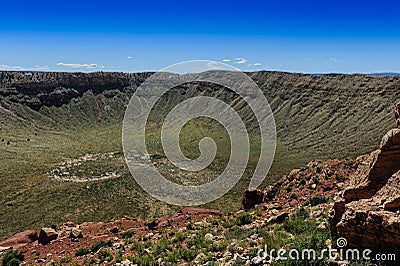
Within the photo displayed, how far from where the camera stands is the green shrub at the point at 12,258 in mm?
16416

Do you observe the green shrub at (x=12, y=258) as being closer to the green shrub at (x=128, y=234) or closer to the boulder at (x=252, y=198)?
the green shrub at (x=128, y=234)

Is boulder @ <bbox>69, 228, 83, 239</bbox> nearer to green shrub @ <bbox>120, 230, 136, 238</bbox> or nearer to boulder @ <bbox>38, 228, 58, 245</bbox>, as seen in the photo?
boulder @ <bbox>38, 228, 58, 245</bbox>

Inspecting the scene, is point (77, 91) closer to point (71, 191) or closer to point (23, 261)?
point (71, 191)

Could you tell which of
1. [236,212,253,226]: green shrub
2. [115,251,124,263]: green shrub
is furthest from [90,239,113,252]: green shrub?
[236,212,253,226]: green shrub

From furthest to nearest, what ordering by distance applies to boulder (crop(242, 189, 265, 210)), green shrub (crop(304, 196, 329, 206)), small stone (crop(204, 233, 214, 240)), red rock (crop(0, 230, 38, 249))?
boulder (crop(242, 189, 265, 210))
red rock (crop(0, 230, 38, 249))
green shrub (crop(304, 196, 329, 206))
small stone (crop(204, 233, 214, 240))

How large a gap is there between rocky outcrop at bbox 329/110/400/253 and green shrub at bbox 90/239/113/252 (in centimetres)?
1077

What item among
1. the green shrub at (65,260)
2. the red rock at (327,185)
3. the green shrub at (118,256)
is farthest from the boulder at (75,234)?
the red rock at (327,185)

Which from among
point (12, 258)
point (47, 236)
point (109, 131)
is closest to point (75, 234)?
point (47, 236)

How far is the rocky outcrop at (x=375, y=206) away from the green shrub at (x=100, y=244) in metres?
10.8

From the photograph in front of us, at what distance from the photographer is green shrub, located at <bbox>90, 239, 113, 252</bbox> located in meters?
15.9

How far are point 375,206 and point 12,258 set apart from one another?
16804 millimetres

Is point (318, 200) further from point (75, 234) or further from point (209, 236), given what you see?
point (75, 234)

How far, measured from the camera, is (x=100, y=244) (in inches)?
640

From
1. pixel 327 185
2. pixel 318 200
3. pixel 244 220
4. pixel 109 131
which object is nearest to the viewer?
pixel 318 200
